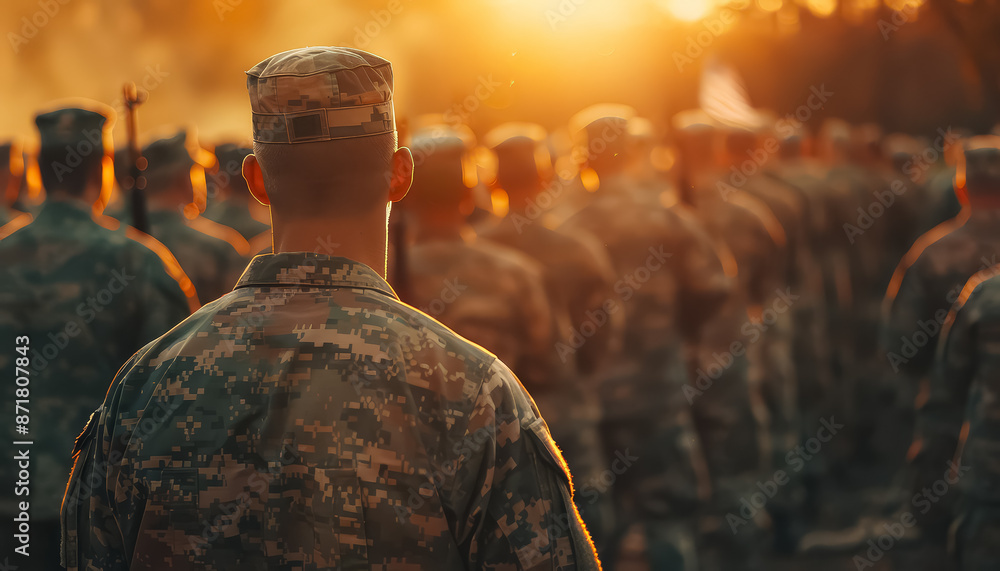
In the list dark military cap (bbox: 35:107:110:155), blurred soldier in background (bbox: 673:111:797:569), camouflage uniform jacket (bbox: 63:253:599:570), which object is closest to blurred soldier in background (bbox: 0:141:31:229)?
dark military cap (bbox: 35:107:110:155)

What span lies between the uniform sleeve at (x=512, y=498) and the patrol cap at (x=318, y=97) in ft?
1.47

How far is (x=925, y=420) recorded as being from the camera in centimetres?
526

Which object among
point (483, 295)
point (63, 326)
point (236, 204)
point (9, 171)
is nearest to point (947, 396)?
point (483, 295)

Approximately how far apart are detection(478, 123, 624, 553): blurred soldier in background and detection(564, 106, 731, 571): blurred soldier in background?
135 mm

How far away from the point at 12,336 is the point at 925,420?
13.9ft

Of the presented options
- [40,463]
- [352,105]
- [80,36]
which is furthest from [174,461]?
[80,36]

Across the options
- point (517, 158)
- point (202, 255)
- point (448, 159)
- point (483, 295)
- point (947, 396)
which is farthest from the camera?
point (517, 158)

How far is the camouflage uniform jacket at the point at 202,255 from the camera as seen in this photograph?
5277 millimetres

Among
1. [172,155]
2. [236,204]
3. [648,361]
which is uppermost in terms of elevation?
[172,155]

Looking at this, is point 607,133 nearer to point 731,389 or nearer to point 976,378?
point 731,389

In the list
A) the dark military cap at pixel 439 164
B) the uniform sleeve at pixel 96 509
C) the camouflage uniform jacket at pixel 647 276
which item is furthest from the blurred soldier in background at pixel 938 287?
the uniform sleeve at pixel 96 509

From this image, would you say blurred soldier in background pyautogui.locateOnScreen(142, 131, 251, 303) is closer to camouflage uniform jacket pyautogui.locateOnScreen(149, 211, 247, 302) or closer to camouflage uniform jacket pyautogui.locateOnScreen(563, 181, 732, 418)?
camouflage uniform jacket pyautogui.locateOnScreen(149, 211, 247, 302)

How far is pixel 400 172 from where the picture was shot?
1.71m

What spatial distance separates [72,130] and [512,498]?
294 cm
